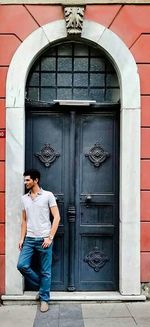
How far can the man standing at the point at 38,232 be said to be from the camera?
6168mm

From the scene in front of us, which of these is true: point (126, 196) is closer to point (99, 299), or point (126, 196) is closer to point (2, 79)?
point (99, 299)

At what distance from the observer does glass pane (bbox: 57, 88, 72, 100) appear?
23.2 feet

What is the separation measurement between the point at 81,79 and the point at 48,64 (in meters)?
0.57

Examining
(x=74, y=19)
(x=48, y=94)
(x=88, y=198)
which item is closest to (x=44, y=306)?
(x=88, y=198)

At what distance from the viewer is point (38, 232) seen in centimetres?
621

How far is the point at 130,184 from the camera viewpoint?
667cm

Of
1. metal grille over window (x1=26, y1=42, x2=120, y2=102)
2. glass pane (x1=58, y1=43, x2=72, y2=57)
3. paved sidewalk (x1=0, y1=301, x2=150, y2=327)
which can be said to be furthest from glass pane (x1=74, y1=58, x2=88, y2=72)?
paved sidewalk (x1=0, y1=301, x2=150, y2=327)

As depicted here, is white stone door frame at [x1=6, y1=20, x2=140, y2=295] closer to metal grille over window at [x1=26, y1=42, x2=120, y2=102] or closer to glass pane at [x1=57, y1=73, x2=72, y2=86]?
metal grille over window at [x1=26, y1=42, x2=120, y2=102]

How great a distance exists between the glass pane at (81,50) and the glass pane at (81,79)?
0.31 meters

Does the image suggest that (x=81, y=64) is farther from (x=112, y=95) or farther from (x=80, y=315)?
(x=80, y=315)

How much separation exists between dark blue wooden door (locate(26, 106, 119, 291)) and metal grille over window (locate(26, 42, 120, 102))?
0.95ft

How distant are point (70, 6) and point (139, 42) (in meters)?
1.17

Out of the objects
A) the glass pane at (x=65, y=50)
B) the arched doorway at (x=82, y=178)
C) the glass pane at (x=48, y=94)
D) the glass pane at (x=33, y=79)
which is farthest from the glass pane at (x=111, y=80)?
the glass pane at (x=33, y=79)

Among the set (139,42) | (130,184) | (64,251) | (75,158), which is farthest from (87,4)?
(64,251)
